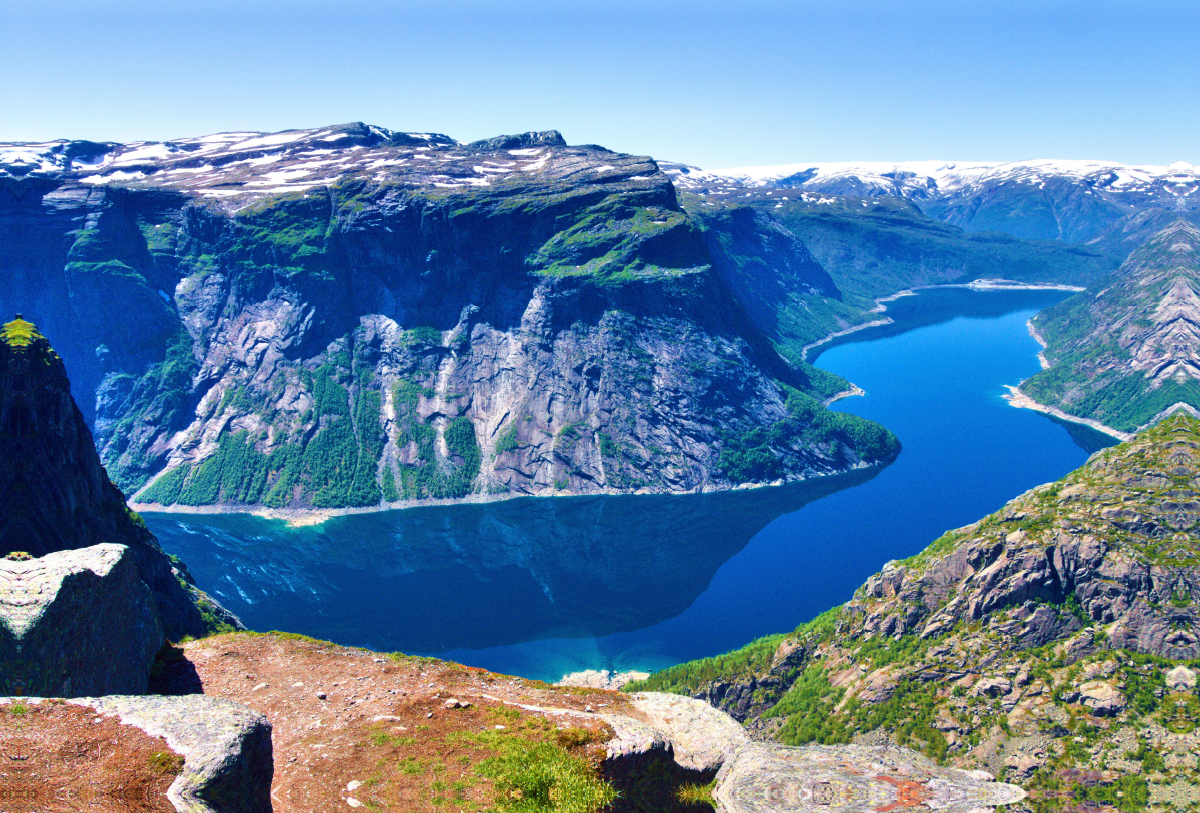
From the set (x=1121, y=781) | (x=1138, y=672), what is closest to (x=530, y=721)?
(x=1121, y=781)

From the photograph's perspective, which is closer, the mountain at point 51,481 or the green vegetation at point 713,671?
the mountain at point 51,481

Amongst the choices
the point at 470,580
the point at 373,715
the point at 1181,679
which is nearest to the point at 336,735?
the point at 373,715

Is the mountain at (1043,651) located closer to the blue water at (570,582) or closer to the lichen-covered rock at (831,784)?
the lichen-covered rock at (831,784)

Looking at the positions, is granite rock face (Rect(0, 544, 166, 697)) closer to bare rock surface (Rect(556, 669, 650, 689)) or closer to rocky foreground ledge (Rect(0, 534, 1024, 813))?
rocky foreground ledge (Rect(0, 534, 1024, 813))

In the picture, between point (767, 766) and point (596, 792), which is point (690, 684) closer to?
point (767, 766)

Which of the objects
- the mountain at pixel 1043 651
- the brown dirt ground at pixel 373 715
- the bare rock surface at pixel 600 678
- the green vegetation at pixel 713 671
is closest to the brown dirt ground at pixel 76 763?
the brown dirt ground at pixel 373 715

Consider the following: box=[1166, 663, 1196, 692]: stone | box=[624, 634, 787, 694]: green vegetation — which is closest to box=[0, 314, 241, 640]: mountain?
box=[624, 634, 787, 694]: green vegetation
